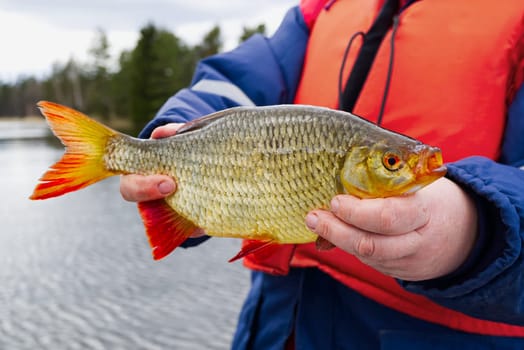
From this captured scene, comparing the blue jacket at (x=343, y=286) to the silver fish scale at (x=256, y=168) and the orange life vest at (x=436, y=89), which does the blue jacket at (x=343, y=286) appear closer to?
the orange life vest at (x=436, y=89)

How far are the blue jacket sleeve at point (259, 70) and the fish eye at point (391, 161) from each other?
2.91 feet

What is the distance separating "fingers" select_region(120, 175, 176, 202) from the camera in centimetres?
164

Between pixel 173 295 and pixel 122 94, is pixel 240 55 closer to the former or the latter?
pixel 173 295

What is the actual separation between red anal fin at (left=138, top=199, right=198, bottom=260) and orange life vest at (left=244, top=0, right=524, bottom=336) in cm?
46

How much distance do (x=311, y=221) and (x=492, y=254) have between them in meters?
0.48

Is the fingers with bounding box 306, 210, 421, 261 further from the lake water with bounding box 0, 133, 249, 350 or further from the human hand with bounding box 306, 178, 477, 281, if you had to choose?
the lake water with bounding box 0, 133, 249, 350

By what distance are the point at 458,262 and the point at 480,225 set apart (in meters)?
0.12

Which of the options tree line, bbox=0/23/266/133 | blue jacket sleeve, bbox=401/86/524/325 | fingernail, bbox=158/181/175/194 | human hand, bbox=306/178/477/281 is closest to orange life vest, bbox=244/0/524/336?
blue jacket sleeve, bbox=401/86/524/325


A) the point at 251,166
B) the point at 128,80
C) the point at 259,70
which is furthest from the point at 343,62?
the point at 128,80

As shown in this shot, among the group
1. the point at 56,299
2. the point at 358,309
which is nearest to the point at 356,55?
the point at 358,309

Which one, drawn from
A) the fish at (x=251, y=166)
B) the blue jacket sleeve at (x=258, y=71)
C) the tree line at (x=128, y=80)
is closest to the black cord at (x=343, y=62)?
the blue jacket sleeve at (x=258, y=71)

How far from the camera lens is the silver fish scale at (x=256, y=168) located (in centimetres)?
147

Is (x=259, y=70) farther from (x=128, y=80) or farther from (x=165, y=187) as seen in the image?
(x=128, y=80)

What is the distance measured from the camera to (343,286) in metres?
2.02
